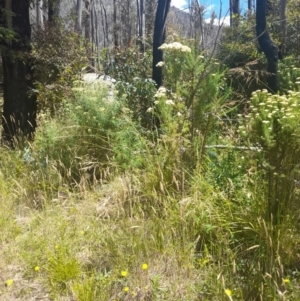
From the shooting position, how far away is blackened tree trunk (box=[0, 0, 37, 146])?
5.32 m

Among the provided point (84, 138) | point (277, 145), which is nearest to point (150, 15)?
point (84, 138)

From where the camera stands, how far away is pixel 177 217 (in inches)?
101

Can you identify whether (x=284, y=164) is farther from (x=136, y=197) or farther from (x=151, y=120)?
(x=151, y=120)

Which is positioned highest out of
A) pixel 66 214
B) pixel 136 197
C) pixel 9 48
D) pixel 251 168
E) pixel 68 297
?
pixel 9 48

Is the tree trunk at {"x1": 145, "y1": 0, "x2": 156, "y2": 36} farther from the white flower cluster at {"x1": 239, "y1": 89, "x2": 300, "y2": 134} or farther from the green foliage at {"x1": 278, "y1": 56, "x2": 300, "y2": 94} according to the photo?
the white flower cluster at {"x1": 239, "y1": 89, "x2": 300, "y2": 134}

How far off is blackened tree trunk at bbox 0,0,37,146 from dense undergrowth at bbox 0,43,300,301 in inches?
83.1

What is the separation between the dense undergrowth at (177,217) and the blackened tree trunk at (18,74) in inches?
83.1

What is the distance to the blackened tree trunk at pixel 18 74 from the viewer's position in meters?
5.32

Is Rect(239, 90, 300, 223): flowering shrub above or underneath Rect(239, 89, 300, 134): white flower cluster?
underneath

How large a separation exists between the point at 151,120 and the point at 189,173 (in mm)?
1546

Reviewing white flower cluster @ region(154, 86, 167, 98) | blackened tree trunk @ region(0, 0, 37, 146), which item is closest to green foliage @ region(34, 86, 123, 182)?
white flower cluster @ region(154, 86, 167, 98)

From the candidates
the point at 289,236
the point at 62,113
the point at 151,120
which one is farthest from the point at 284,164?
the point at 62,113

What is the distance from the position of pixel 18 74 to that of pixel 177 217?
13.0 feet

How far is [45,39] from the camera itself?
632 centimetres
